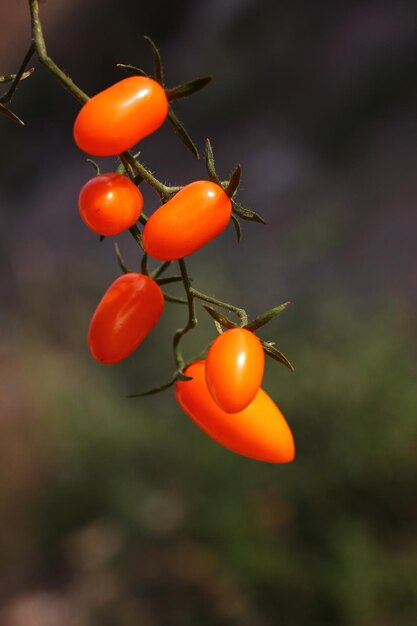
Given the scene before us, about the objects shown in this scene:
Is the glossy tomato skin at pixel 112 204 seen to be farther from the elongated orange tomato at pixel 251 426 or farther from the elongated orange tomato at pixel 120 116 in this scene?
the elongated orange tomato at pixel 251 426

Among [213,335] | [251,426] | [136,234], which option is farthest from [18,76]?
[213,335]

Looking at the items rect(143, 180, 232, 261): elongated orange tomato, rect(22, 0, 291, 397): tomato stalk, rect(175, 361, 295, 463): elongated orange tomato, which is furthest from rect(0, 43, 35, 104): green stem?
rect(175, 361, 295, 463): elongated orange tomato

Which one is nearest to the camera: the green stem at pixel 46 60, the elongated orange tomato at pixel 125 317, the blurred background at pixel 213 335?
the green stem at pixel 46 60

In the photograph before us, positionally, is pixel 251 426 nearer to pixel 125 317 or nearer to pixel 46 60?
pixel 125 317

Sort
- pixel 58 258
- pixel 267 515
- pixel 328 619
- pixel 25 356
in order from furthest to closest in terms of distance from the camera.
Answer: pixel 58 258 → pixel 25 356 → pixel 267 515 → pixel 328 619

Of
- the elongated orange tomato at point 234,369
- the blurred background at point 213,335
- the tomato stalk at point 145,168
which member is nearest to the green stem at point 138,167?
the tomato stalk at point 145,168

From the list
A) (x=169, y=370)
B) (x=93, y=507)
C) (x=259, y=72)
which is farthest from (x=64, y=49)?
(x=93, y=507)

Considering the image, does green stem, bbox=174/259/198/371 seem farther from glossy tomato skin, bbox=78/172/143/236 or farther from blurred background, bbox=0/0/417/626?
blurred background, bbox=0/0/417/626

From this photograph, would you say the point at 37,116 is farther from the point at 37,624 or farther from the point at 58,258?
the point at 37,624

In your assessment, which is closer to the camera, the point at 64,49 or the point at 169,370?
the point at 169,370
